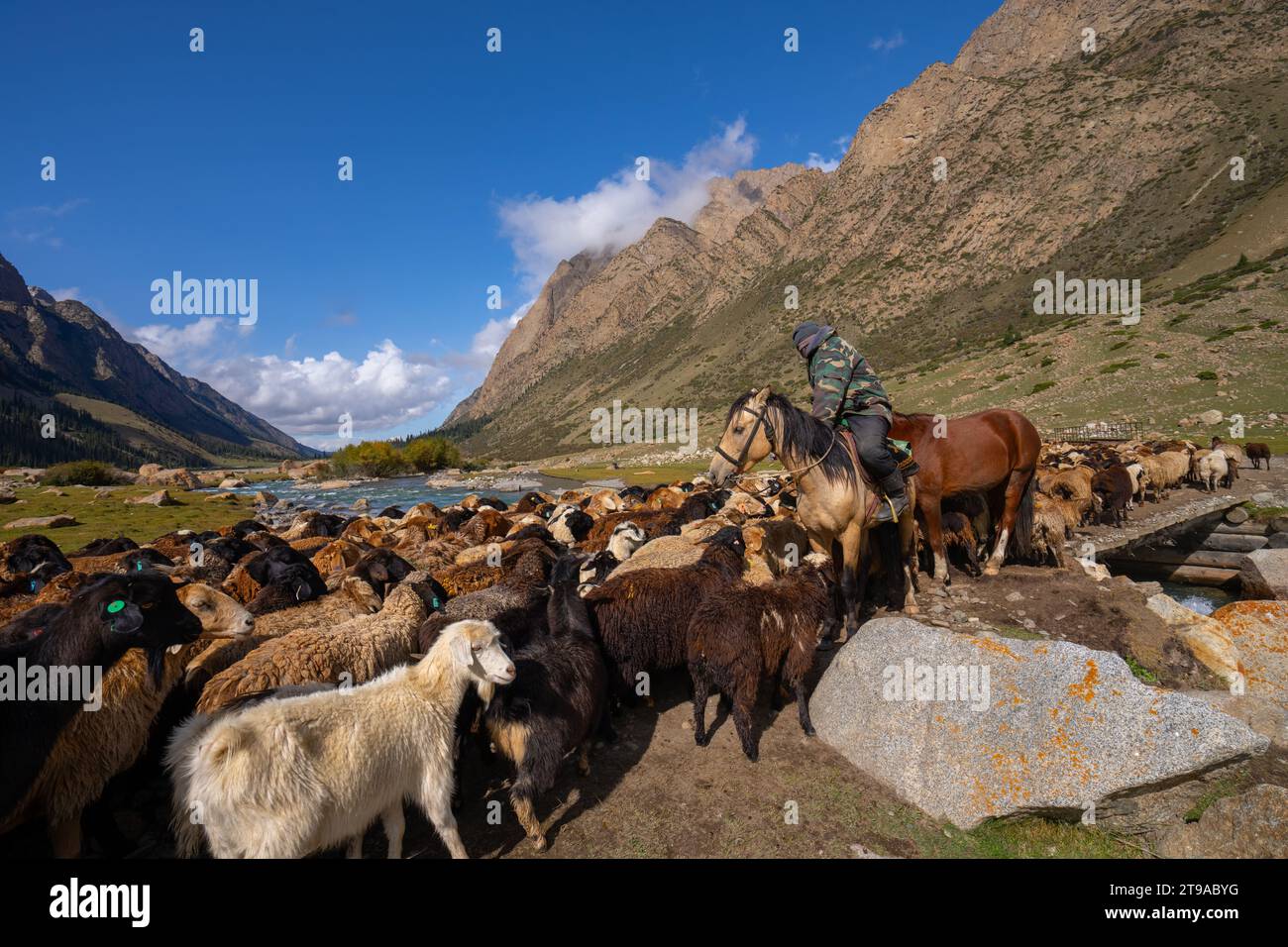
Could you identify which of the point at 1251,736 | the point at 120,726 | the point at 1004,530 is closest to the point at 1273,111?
the point at 1004,530

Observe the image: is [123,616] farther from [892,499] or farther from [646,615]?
[892,499]

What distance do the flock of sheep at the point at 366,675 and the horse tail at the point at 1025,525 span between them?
3.16 ft

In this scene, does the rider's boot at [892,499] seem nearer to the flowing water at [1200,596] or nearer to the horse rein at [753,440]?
the horse rein at [753,440]

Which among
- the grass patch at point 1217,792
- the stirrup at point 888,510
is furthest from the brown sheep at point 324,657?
the grass patch at point 1217,792

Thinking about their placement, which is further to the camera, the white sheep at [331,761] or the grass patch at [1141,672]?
the grass patch at [1141,672]

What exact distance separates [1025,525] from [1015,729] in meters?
6.20

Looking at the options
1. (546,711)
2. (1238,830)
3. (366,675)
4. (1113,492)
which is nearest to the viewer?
(1238,830)

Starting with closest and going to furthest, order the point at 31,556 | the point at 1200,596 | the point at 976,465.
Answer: the point at 976,465 → the point at 31,556 → the point at 1200,596

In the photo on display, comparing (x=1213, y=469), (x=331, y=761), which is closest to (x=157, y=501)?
(x=331, y=761)

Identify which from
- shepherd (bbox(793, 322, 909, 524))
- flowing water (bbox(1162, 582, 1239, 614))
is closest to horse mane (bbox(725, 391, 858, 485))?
shepherd (bbox(793, 322, 909, 524))

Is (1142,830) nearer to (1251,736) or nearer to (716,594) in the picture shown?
(1251,736)

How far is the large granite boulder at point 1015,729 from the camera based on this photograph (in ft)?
12.7

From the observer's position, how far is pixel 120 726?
461 cm

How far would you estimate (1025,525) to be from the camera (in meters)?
9.29
